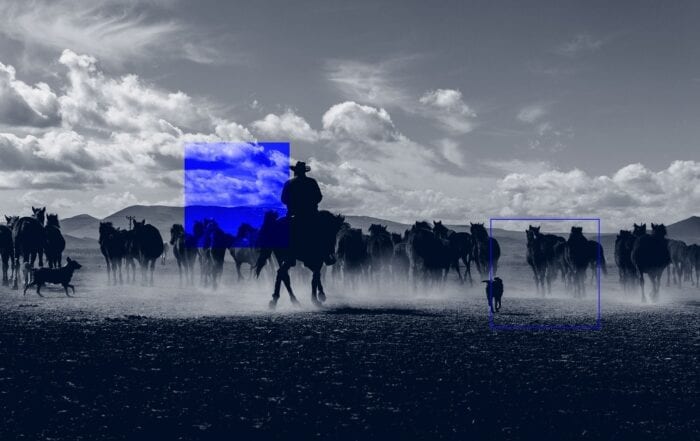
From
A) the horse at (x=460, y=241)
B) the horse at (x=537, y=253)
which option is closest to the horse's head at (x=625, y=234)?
the horse at (x=537, y=253)

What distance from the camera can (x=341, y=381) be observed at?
716cm

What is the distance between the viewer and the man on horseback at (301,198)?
52.0 ft

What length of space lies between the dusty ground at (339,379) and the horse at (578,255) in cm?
1037

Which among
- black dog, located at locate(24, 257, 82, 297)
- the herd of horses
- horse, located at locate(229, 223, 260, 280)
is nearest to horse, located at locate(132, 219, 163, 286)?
the herd of horses

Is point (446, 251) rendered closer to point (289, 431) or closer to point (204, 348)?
point (204, 348)

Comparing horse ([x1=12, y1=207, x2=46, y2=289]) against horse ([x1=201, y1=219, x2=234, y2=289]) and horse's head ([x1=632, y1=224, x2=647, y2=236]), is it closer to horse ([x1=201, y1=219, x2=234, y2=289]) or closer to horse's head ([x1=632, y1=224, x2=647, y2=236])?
horse ([x1=201, y1=219, x2=234, y2=289])

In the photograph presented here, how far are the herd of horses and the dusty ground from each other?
322 centimetres

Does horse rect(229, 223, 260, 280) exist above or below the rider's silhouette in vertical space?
below

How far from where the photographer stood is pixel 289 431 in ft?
17.6

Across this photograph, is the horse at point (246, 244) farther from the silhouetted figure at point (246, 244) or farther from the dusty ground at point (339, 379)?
the dusty ground at point (339, 379)

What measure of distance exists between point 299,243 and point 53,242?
15.5 m

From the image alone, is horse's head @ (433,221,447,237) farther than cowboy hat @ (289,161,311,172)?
Yes

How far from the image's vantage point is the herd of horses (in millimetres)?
16281

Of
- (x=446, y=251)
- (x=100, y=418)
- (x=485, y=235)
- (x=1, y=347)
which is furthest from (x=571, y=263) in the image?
(x=100, y=418)
